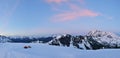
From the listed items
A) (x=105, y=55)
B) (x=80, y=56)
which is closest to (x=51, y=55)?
(x=80, y=56)

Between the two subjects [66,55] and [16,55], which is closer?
[66,55]

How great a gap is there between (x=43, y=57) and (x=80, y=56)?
1.41 metres

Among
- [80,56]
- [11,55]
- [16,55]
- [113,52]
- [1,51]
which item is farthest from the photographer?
[1,51]

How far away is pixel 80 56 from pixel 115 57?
1141 millimetres

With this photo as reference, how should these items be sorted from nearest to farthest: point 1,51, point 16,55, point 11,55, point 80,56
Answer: point 80,56, point 16,55, point 11,55, point 1,51

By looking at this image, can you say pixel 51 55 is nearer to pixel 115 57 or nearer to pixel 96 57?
pixel 96 57

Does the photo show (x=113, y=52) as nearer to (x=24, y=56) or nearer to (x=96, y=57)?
(x=96, y=57)

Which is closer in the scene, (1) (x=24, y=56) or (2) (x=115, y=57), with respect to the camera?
(2) (x=115, y=57)

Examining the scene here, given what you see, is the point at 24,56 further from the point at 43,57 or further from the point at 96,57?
the point at 96,57

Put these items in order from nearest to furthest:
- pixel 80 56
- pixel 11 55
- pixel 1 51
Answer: pixel 80 56, pixel 11 55, pixel 1 51

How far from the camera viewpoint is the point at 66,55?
7.60 metres

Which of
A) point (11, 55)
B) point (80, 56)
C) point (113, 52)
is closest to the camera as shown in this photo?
point (80, 56)

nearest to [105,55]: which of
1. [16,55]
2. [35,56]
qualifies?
[35,56]

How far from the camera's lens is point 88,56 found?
7449mm
